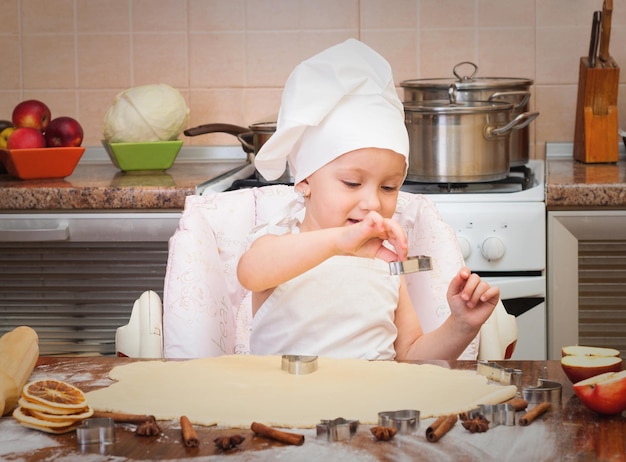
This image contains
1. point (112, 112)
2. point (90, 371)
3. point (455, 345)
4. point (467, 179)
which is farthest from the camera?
point (112, 112)

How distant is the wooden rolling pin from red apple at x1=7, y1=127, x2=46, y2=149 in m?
1.39

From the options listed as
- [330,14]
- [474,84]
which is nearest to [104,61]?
[330,14]

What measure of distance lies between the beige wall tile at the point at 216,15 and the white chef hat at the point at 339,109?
1494 millimetres

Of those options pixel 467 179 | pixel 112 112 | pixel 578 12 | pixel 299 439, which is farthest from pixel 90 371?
pixel 578 12

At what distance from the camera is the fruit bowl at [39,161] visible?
244cm

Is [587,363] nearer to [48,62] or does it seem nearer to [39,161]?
[39,161]

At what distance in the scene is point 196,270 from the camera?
1.65m

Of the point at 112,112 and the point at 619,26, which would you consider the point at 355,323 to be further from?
the point at 619,26

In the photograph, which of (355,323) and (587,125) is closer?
(355,323)

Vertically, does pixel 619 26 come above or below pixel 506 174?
above

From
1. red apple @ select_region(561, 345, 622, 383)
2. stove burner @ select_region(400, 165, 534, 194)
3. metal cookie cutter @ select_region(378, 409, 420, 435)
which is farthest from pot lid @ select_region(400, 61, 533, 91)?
metal cookie cutter @ select_region(378, 409, 420, 435)

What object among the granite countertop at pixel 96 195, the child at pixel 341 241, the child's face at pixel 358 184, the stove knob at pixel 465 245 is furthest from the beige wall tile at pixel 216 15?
the child's face at pixel 358 184

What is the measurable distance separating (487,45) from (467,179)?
2.35 ft

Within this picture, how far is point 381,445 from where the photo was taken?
874mm
